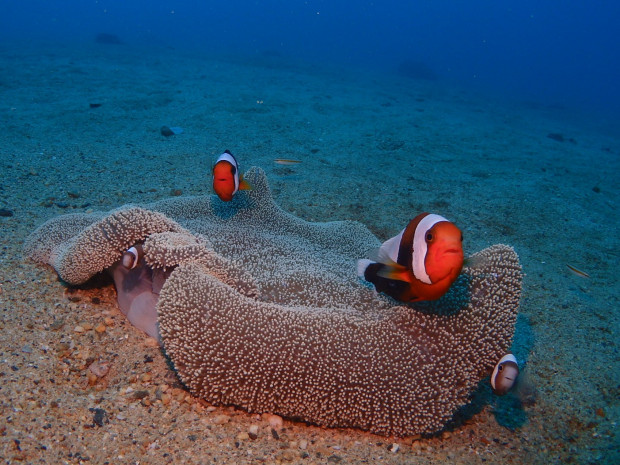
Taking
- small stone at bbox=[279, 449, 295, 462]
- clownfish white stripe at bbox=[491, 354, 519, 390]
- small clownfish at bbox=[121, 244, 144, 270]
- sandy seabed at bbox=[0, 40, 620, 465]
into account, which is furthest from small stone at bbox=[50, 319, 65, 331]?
clownfish white stripe at bbox=[491, 354, 519, 390]

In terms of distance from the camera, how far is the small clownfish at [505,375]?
234 centimetres

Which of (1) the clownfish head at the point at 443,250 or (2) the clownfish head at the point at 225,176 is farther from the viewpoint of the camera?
(2) the clownfish head at the point at 225,176

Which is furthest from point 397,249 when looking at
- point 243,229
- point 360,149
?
point 360,149

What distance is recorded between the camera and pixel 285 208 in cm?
543

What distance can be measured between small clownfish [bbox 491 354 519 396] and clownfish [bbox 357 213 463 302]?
0.92m

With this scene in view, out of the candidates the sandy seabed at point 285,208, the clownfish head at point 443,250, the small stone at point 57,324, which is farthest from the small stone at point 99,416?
the clownfish head at point 443,250

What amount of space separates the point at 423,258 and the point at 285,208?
3821 millimetres

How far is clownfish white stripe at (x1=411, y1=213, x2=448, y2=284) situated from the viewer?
1719 millimetres

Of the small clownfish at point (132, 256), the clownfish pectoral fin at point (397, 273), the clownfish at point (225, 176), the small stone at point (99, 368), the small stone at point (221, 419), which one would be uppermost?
the clownfish pectoral fin at point (397, 273)

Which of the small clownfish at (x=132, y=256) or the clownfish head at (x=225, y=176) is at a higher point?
the clownfish head at (x=225, y=176)

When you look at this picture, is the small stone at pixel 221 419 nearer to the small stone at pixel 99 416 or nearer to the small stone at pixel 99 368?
the small stone at pixel 99 416

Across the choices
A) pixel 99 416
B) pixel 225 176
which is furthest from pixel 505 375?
pixel 225 176

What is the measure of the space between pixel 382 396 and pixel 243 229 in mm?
1998

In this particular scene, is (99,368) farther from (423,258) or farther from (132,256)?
A: (423,258)
